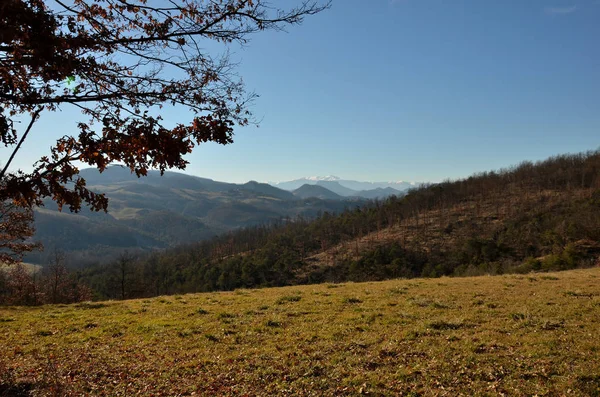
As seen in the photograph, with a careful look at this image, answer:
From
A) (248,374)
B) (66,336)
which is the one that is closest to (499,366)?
(248,374)

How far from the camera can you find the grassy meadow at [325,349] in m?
7.06

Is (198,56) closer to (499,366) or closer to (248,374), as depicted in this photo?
(248,374)

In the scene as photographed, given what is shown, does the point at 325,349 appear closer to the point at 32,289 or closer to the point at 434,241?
the point at 32,289

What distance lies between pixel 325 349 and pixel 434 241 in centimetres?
10623

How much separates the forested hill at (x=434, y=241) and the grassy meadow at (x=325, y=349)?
38.9 meters

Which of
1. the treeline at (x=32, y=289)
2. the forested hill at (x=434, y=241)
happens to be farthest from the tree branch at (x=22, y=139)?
the forested hill at (x=434, y=241)

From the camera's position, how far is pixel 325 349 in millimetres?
9109

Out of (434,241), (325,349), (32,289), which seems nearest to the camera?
(325,349)

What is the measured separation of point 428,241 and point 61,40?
113 m

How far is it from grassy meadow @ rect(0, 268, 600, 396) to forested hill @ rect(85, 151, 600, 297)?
38.9 metres

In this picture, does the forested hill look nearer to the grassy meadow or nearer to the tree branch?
the grassy meadow

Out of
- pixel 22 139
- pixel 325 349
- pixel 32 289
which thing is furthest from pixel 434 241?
pixel 22 139

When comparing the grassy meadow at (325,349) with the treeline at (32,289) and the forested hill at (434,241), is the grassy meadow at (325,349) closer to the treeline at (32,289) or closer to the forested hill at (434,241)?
the treeline at (32,289)

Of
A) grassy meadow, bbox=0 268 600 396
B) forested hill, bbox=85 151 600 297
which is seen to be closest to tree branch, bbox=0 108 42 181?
grassy meadow, bbox=0 268 600 396
